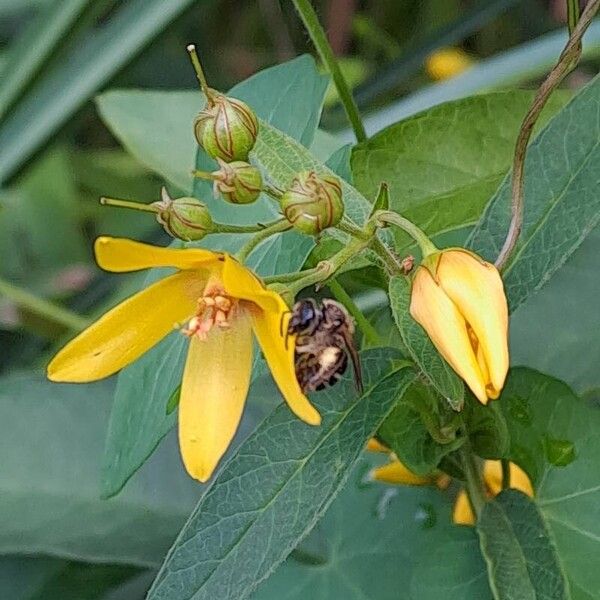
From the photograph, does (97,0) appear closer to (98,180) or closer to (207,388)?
(98,180)

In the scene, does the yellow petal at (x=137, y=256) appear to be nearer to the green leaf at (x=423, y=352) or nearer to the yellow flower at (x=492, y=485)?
the green leaf at (x=423, y=352)

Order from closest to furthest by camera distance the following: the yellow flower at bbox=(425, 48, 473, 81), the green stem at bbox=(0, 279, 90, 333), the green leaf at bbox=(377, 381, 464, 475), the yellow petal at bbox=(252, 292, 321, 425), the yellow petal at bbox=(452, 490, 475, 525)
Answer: the yellow petal at bbox=(252, 292, 321, 425), the green leaf at bbox=(377, 381, 464, 475), the yellow petal at bbox=(452, 490, 475, 525), the green stem at bbox=(0, 279, 90, 333), the yellow flower at bbox=(425, 48, 473, 81)

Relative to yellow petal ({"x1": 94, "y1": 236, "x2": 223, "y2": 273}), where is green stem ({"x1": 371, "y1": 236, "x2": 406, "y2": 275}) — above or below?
below

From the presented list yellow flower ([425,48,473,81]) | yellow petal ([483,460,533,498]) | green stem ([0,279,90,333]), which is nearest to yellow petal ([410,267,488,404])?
yellow petal ([483,460,533,498])

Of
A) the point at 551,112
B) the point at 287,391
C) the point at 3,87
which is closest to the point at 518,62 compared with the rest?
the point at 551,112

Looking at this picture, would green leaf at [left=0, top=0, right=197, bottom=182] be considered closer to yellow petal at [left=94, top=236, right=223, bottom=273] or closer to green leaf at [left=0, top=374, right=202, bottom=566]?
green leaf at [left=0, top=374, right=202, bottom=566]

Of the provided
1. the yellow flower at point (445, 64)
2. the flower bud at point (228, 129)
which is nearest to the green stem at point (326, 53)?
the flower bud at point (228, 129)
